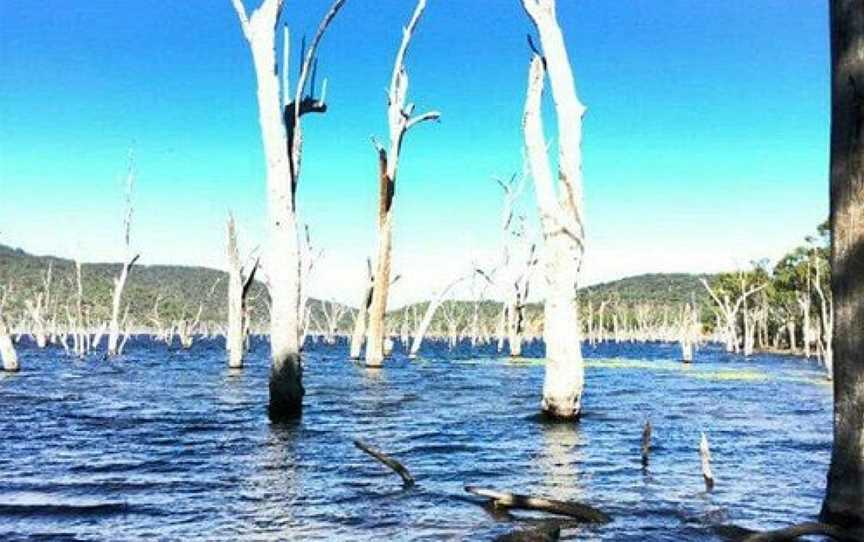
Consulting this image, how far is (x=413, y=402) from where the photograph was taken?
24234 millimetres

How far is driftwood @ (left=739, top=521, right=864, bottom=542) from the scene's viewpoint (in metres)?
6.37

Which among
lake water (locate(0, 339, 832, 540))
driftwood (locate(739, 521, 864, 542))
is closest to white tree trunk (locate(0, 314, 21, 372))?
lake water (locate(0, 339, 832, 540))

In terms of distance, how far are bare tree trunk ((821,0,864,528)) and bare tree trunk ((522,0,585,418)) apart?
9559mm

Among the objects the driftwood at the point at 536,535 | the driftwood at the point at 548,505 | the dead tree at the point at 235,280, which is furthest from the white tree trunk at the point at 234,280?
the driftwood at the point at 536,535

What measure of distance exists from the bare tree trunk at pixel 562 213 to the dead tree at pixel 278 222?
4.98m

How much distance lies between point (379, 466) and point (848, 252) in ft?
26.0

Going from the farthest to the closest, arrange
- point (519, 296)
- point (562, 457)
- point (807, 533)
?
1. point (519, 296)
2. point (562, 457)
3. point (807, 533)

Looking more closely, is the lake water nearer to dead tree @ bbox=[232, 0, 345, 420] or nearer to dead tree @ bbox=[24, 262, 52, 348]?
dead tree @ bbox=[232, 0, 345, 420]

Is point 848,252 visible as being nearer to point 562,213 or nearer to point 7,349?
point 562,213

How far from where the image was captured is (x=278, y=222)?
1714 cm

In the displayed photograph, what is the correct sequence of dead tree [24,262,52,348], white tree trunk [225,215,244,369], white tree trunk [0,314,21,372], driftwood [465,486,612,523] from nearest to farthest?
driftwood [465,486,612,523] < white tree trunk [0,314,21,372] < white tree trunk [225,215,244,369] < dead tree [24,262,52,348]

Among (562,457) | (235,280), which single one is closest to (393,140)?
(235,280)

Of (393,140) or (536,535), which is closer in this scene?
(536,535)

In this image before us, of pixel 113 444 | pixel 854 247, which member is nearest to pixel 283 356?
pixel 113 444
